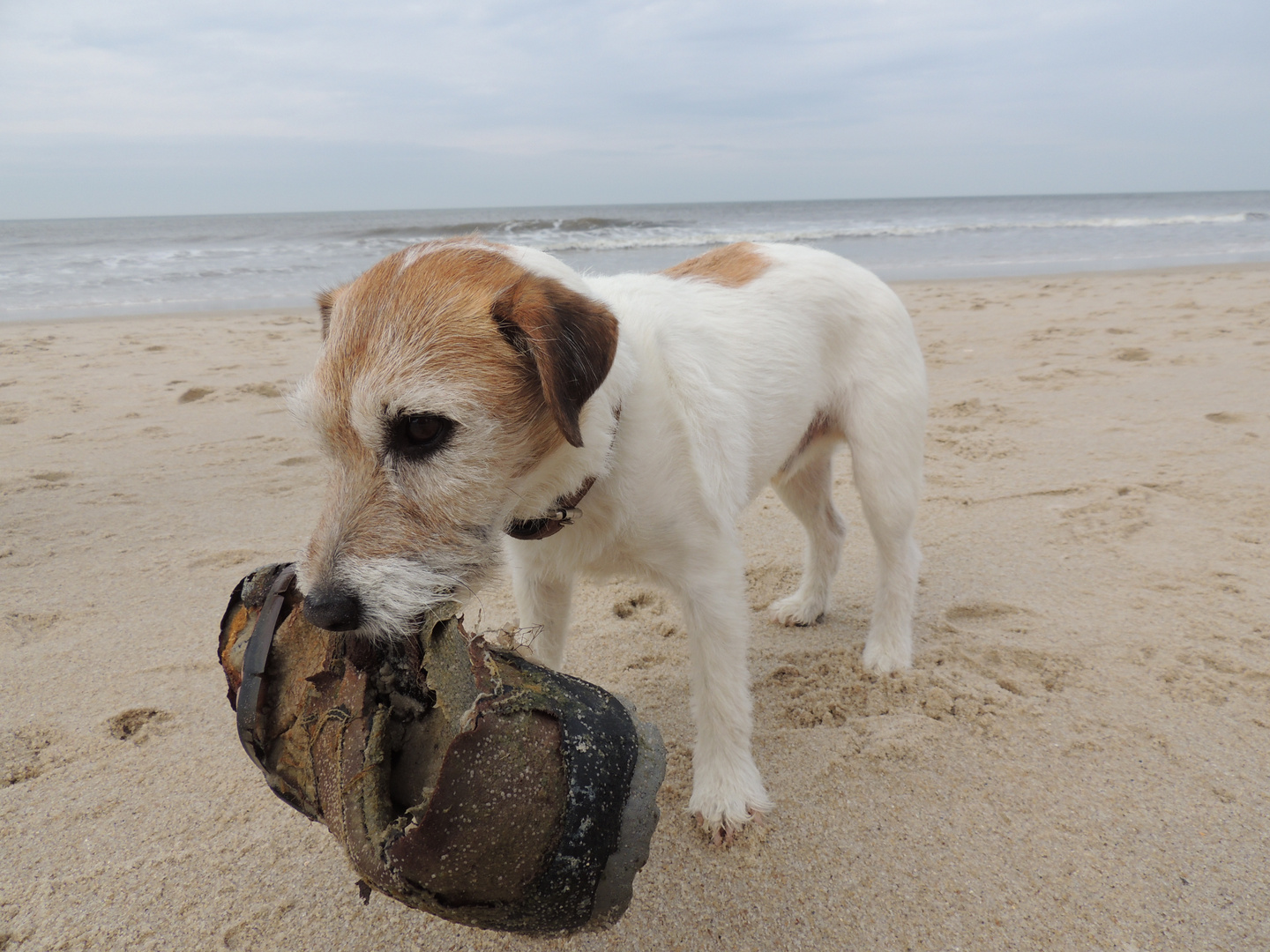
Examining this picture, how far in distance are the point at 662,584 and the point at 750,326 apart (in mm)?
912

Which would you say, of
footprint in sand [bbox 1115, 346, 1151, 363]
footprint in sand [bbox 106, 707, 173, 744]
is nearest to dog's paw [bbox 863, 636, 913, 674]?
footprint in sand [bbox 106, 707, 173, 744]

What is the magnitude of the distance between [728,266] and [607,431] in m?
1.27

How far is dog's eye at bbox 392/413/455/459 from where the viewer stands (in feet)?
5.38

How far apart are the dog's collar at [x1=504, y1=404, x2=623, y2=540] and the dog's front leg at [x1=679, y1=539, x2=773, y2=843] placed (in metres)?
0.41

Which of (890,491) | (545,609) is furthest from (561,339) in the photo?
(890,491)

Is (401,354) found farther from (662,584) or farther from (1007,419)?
(1007,419)

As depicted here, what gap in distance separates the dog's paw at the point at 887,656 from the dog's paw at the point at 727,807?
853mm

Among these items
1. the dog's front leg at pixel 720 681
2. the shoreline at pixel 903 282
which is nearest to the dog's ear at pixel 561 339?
the dog's front leg at pixel 720 681

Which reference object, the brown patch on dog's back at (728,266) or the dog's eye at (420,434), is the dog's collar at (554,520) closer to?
the dog's eye at (420,434)

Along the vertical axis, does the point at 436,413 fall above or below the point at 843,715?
above

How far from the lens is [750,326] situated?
260 centimetres

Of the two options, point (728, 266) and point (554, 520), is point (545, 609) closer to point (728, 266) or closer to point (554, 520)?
point (554, 520)

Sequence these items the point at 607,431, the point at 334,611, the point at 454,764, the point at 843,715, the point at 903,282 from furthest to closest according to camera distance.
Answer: the point at 903,282 < the point at 843,715 < the point at 607,431 < the point at 334,611 < the point at 454,764

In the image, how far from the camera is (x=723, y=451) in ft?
7.45
